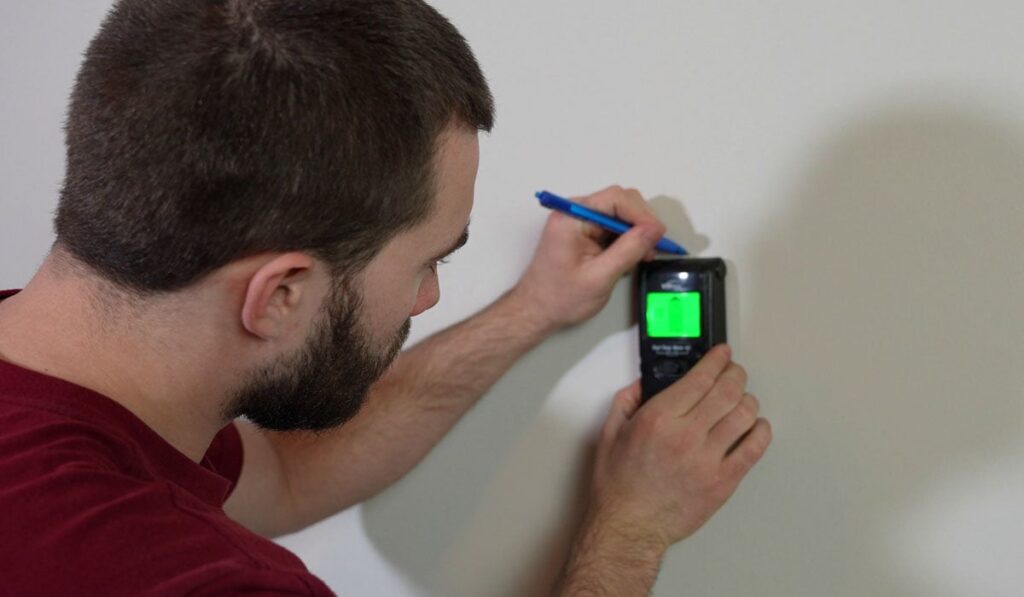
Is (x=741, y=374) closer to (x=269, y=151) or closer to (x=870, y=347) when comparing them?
(x=870, y=347)

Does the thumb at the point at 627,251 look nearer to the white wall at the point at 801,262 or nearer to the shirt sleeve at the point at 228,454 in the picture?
the white wall at the point at 801,262

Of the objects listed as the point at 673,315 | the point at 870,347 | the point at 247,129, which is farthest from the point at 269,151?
the point at 870,347

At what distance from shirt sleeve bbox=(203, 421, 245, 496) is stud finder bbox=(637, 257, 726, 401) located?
1.49 feet

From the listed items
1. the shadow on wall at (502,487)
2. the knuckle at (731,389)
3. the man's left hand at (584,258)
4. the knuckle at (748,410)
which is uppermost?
the man's left hand at (584,258)

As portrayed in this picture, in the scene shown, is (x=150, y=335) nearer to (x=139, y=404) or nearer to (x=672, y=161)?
(x=139, y=404)

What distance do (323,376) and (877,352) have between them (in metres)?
0.49

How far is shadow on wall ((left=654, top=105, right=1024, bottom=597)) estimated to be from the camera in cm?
82

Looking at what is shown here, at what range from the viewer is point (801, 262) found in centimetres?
89

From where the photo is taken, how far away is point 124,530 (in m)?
0.67

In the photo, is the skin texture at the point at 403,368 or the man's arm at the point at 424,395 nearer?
the skin texture at the point at 403,368

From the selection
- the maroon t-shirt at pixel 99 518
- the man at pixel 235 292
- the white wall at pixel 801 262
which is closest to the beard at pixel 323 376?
the man at pixel 235 292

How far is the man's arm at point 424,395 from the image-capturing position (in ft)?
3.17

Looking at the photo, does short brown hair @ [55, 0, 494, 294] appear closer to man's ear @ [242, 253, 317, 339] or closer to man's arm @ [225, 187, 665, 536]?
man's ear @ [242, 253, 317, 339]

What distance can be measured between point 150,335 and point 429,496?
16.3 inches
